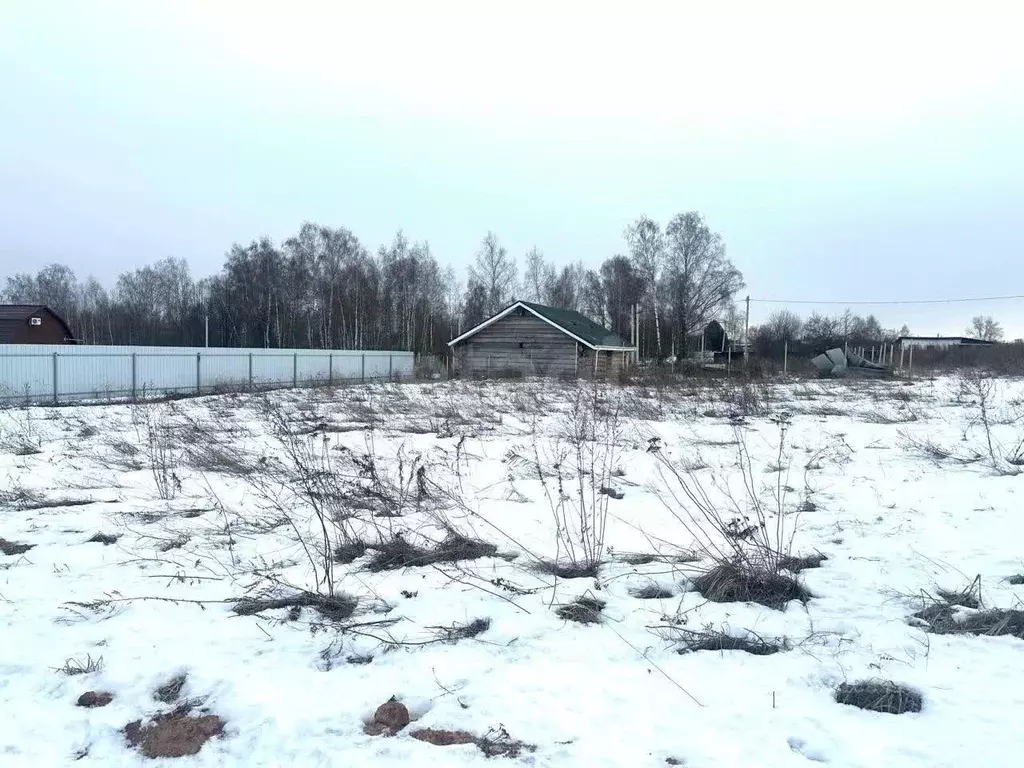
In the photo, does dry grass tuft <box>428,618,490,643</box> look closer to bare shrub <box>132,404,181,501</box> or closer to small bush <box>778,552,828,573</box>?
small bush <box>778,552,828,573</box>

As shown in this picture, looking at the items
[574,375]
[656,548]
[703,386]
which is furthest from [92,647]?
[574,375]

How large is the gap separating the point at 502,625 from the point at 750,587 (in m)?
1.63

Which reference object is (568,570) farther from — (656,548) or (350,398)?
(350,398)

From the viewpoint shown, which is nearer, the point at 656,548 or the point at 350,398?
the point at 656,548

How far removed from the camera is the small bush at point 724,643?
359 centimetres

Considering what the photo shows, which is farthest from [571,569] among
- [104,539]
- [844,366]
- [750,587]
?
[844,366]

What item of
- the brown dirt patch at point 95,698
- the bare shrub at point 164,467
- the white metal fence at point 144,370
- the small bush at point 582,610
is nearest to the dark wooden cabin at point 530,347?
the white metal fence at point 144,370

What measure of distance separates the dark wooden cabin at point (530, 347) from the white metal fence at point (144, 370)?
6630 mm

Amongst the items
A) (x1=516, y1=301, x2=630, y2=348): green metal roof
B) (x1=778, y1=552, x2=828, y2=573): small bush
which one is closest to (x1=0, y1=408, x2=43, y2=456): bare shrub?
(x1=778, y1=552, x2=828, y2=573): small bush

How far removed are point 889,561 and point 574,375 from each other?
26.6 metres

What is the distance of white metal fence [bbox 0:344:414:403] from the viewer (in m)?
19.5

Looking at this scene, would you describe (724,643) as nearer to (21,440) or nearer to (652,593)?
(652,593)

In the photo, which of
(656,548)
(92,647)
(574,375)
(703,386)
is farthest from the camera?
(574,375)

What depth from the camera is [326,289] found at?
5362 cm
